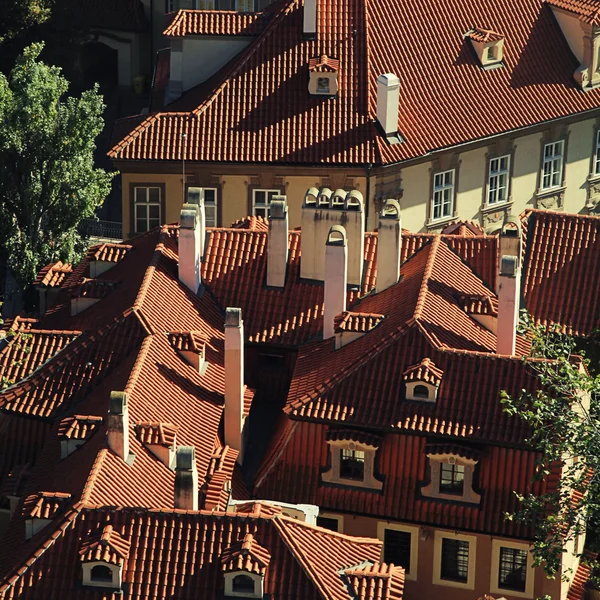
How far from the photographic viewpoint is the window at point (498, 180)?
79.9m

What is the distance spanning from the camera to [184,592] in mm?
49250

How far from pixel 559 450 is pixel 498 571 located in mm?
8130

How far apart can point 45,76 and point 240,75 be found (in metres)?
7.82

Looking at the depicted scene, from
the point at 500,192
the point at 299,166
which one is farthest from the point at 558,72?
the point at 299,166

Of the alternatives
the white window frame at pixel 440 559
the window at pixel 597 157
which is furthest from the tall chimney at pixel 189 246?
the window at pixel 597 157

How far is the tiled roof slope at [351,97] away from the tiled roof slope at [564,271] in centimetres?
904

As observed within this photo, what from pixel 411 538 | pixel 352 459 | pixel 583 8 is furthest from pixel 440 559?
pixel 583 8

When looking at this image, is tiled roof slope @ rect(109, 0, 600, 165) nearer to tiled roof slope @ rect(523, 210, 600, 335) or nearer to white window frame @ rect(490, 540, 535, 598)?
tiled roof slope @ rect(523, 210, 600, 335)

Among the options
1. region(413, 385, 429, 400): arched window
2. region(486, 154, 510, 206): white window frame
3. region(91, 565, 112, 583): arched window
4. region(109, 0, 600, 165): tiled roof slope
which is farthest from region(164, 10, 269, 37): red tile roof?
region(91, 565, 112, 583): arched window

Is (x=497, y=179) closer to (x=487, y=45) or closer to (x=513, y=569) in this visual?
(x=487, y=45)

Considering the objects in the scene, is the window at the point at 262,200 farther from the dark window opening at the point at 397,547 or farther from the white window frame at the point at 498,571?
the white window frame at the point at 498,571

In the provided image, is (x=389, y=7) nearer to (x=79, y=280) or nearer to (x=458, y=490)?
(x=79, y=280)

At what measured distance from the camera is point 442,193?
3081 inches

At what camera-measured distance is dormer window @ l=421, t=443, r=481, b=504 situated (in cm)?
5669
